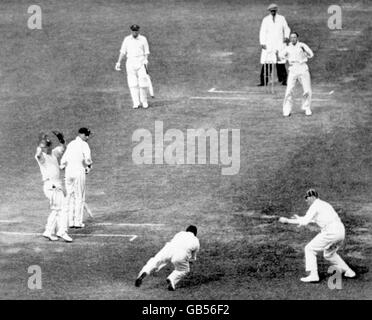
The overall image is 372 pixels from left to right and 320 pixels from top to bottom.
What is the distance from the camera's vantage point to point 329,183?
30797 millimetres

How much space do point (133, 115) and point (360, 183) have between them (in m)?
7.78

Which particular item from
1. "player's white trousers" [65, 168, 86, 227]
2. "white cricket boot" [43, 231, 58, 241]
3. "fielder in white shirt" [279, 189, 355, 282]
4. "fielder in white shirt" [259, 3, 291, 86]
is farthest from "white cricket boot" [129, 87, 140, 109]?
"fielder in white shirt" [279, 189, 355, 282]

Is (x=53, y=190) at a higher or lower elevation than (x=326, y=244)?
higher

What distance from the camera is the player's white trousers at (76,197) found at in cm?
2816

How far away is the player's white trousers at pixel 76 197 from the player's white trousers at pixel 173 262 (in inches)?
148

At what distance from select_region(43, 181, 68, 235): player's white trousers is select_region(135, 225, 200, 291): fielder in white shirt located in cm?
314

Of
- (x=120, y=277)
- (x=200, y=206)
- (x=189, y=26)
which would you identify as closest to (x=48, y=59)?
(x=189, y=26)

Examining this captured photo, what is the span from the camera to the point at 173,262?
2478 centimetres

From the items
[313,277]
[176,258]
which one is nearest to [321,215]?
[313,277]

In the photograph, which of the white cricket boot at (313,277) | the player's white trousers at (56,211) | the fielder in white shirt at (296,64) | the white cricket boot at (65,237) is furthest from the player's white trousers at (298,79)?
the white cricket boot at (313,277)

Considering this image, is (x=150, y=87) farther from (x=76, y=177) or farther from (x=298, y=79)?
(x=76, y=177)

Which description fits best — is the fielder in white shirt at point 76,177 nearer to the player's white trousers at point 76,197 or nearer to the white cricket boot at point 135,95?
the player's white trousers at point 76,197

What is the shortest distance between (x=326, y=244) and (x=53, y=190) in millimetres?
6402

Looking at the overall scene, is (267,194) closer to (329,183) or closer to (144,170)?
(329,183)
